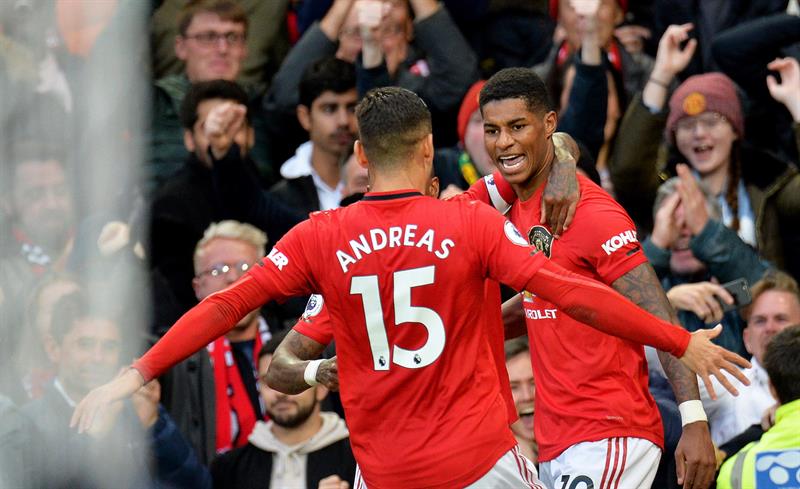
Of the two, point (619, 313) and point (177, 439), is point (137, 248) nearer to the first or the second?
point (177, 439)

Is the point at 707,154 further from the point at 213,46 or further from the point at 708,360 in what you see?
the point at 708,360

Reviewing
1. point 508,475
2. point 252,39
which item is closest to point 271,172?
point 252,39

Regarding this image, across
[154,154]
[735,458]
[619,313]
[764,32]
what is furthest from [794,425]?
[154,154]

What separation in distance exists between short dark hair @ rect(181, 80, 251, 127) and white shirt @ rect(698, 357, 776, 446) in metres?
3.31

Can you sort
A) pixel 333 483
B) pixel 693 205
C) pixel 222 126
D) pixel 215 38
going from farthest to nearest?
pixel 215 38 → pixel 222 126 → pixel 693 205 → pixel 333 483

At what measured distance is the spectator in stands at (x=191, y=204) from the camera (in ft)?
27.5

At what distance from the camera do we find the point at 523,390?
7016 millimetres

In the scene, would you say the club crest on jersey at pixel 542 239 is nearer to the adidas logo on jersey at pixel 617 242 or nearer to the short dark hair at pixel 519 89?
the adidas logo on jersey at pixel 617 242

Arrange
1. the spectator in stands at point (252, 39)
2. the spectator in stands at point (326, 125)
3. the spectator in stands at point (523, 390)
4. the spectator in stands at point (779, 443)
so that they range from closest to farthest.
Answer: the spectator in stands at point (779, 443)
the spectator in stands at point (523, 390)
the spectator in stands at point (326, 125)
the spectator in stands at point (252, 39)

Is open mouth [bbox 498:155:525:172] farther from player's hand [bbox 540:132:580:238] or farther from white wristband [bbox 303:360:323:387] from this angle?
white wristband [bbox 303:360:323:387]

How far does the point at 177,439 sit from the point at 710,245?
2875 mm

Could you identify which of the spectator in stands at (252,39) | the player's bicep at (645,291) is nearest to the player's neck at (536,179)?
the player's bicep at (645,291)

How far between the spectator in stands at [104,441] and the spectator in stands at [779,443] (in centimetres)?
259

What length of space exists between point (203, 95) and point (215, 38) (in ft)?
2.34
